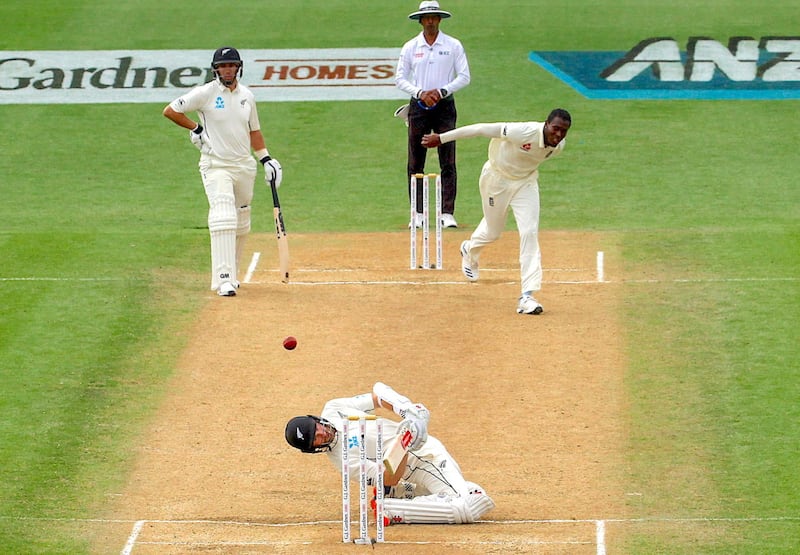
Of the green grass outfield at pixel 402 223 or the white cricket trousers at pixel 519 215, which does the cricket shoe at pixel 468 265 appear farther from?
the green grass outfield at pixel 402 223

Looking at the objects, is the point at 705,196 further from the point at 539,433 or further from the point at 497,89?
the point at 539,433

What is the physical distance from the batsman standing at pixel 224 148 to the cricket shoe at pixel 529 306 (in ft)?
8.93

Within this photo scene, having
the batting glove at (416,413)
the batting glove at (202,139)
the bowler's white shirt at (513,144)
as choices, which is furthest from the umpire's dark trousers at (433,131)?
the batting glove at (416,413)

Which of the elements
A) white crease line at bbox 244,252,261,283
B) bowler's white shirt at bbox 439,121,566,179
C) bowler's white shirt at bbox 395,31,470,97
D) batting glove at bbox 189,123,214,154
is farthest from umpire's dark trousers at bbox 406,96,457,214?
batting glove at bbox 189,123,214,154

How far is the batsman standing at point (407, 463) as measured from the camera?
373 inches

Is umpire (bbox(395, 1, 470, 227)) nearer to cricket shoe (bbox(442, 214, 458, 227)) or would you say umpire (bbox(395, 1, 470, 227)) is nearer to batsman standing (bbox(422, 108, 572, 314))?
cricket shoe (bbox(442, 214, 458, 227))

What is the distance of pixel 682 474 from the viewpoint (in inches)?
410

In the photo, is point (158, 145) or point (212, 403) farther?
point (158, 145)

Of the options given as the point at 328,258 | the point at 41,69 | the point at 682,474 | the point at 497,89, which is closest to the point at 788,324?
the point at 682,474

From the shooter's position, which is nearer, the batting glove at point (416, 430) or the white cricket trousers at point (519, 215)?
the batting glove at point (416, 430)

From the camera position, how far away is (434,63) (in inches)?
629

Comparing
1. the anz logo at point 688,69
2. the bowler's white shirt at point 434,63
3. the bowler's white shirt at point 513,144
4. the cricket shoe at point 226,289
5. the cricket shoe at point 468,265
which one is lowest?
the cricket shoe at point 226,289

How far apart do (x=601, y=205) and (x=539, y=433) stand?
20.5ft

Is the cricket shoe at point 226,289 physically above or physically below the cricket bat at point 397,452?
above
